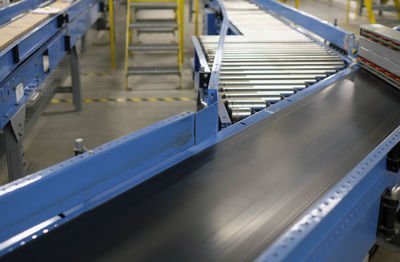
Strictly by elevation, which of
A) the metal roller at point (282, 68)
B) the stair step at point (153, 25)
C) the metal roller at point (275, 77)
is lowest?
the metal roller at point (275, 77)

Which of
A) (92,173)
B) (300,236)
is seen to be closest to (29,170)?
(92,173)

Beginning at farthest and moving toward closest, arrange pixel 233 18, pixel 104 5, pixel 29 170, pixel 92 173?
1. pixel 104 5
2. pixel 233 18
3. pixel 29 170
4. pixel 92 173

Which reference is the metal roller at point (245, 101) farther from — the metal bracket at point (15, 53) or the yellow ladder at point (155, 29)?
the yellow ladder at point (155, 29)

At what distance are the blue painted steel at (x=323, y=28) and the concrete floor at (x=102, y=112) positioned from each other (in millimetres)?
2016

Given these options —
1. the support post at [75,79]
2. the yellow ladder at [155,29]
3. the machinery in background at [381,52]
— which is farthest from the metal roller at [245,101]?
the yellow ladder at [155,29]

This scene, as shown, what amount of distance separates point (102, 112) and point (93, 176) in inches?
186

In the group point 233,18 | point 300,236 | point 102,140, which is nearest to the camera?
point 300,236

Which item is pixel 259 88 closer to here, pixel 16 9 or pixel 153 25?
pixel 16 9

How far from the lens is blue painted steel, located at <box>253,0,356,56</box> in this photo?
5.19 m

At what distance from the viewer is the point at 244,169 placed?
8.80 feet

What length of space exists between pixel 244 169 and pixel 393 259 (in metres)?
1.81

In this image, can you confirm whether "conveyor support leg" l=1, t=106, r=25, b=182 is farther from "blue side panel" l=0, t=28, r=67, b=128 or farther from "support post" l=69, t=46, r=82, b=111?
"support post" l=69, t=46, r=82, b=111

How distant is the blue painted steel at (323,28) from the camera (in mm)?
5188

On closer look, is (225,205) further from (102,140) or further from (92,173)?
(102,140)
